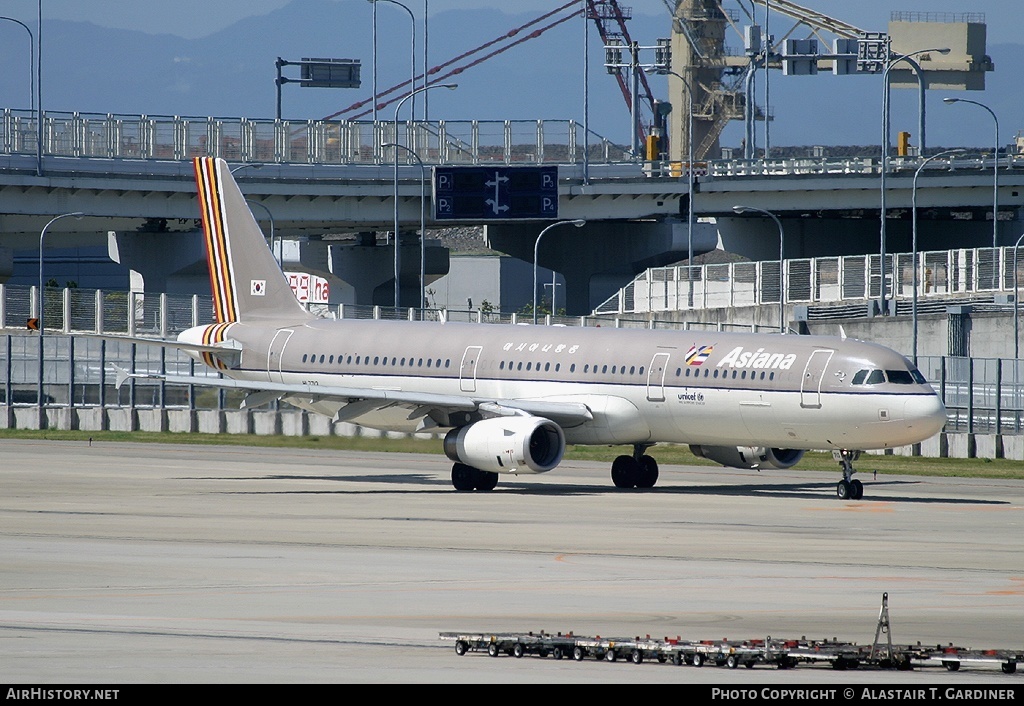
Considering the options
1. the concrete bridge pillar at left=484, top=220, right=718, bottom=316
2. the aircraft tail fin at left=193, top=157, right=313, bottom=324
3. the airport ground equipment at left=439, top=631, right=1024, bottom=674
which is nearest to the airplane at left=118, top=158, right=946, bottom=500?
the aircraft tail fin at left=193, top=157, right=313, bottom=324

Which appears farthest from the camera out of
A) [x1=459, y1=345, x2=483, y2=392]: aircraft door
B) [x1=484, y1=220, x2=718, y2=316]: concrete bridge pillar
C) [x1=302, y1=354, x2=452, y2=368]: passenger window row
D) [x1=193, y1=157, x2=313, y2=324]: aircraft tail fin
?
[x1=484, y1=220, x2=718, y2=316]: concrete bridge pillar

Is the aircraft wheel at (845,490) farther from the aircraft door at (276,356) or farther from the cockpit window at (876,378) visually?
the aircraft door at (276,356)

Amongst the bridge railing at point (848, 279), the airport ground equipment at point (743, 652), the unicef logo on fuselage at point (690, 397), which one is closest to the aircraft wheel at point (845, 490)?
the unicef logo on fuselage at point (690, 397)

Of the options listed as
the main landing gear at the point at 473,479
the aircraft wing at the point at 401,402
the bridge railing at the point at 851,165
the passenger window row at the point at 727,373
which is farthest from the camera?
the bridge railing at the point at 851,165

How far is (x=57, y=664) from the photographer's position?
15797 millimetres

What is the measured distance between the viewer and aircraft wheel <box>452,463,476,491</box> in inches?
1620

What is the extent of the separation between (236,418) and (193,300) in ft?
25.3

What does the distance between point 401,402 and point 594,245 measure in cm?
7598

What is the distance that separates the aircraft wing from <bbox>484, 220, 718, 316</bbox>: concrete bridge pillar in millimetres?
72705

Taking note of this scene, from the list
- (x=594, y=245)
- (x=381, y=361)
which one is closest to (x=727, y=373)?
(x=381, y=361)

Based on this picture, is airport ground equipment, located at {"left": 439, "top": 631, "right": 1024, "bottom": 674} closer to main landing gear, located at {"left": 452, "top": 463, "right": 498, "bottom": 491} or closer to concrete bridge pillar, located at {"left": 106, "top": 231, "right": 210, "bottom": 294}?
main landing gear, located at {"left": 452, "top": 463, "right": 498, "bottom": 491}

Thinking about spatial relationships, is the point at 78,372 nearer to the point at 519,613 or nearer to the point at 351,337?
the point at 351,337

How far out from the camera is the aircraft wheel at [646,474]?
42469mm

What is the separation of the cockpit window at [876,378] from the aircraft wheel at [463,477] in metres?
9.74
